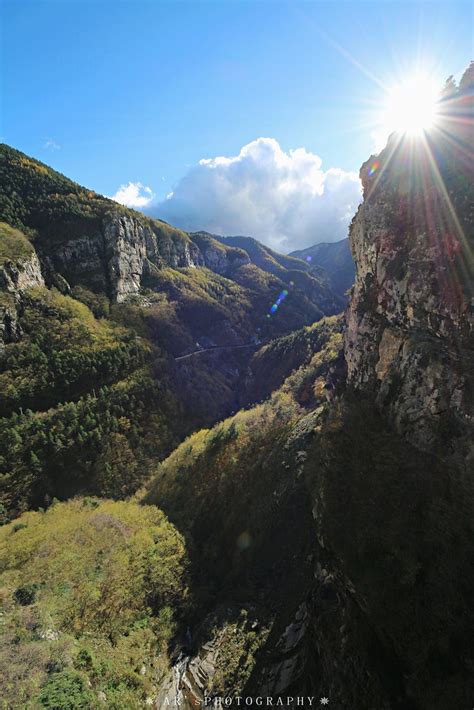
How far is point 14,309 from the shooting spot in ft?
268

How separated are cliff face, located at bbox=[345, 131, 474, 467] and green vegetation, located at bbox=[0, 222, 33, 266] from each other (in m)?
96.1

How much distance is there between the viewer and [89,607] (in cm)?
2780

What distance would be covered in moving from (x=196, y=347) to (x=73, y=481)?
7079 centimetres

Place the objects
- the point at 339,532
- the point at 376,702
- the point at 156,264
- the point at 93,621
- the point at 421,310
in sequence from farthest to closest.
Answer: the point at 156,264 < the point at 93,621 < the point at 421,310 < the point at 339,532 < the point at 376,702

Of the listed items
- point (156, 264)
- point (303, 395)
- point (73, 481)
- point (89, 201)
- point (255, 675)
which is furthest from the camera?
point (156, 264)

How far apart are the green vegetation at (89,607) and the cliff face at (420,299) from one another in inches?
1047

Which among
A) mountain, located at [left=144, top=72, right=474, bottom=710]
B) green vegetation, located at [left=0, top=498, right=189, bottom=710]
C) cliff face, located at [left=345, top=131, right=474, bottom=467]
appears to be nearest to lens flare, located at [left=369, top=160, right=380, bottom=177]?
mountain, located at [left=144, top=72, right=474, bottom=710]

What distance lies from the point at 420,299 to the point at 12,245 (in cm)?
11274

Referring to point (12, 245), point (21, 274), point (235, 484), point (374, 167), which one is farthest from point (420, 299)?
point (12, 245)

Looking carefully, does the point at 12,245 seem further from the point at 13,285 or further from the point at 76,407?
the point at 76,407

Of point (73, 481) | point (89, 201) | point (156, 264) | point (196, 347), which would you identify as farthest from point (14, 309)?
point (156, 264)

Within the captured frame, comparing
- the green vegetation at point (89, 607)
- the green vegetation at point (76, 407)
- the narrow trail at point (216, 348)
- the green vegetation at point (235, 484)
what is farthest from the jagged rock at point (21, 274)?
the green vegetation at point (89, 607)

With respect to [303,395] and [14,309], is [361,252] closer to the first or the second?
[303,395]

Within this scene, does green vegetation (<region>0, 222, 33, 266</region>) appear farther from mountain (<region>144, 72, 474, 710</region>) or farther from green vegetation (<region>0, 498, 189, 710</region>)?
mountain (<region>144, 72, 474, 710</region>)
